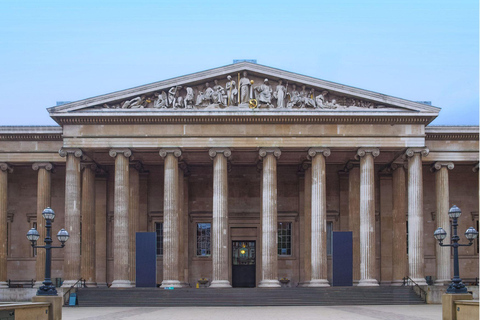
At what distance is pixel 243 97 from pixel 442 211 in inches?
621

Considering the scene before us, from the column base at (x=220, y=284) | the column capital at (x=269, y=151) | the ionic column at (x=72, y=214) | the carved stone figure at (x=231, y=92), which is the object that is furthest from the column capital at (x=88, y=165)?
the column base at (x=220, y=284)

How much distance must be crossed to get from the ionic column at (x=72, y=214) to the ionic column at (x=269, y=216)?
39.0 ft

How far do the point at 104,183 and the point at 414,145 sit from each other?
22.5 metres

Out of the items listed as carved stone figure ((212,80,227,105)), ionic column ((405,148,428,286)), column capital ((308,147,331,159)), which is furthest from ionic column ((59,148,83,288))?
ionic column ((405,148,428,286))

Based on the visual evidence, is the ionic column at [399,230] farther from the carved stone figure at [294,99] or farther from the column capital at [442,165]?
the carved stone figure at [294,99]

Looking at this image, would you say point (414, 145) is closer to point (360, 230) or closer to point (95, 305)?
point (360, 230)

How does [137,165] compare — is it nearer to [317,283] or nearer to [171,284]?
[171,284]

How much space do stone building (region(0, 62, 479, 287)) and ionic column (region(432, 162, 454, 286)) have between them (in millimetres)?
75

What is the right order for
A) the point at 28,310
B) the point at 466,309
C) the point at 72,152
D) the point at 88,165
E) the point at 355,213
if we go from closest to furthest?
the point at 28,310 → the point at 466,309 → the point at 72,152 → the point at 355,213 → the point at 88,165

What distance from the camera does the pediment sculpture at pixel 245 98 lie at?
48.0m

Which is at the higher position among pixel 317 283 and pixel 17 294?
pixel 317 283

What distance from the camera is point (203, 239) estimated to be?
5588 cm

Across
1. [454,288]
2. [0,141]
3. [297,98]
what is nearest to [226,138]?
[297,98]

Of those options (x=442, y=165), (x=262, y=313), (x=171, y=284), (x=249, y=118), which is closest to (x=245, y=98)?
(x=249, y=118)
